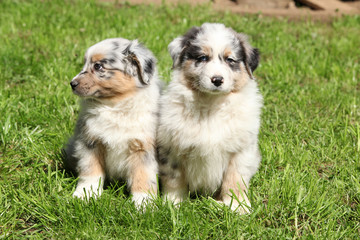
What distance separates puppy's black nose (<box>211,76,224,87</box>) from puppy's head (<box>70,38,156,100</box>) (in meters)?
0.71

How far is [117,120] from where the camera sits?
12.5 ft

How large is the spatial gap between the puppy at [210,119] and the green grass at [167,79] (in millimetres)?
253

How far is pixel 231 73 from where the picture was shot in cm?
363

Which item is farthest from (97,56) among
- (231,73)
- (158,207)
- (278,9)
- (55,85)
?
(278,9)

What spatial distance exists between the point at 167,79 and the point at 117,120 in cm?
194

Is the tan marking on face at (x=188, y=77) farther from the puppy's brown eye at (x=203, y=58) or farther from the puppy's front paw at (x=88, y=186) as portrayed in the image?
the puppy's front paw at (x=88, y=186)

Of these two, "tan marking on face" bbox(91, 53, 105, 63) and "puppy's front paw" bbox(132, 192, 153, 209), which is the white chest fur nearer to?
"puppy's front paw" bbox(132, 192, 153, 209)

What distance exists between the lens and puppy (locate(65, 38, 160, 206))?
376 centimetres

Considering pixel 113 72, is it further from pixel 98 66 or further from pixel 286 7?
pixel 286 7

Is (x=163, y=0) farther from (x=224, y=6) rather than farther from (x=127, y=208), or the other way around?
(x=127, y=208)

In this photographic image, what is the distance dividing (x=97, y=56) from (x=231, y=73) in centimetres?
119

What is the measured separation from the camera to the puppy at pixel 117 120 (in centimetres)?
376

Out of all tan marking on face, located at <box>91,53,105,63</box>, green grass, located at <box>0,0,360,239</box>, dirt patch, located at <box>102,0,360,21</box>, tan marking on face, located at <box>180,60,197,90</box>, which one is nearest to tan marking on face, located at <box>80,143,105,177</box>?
green grass, located at <box>0,0,360,239</box>

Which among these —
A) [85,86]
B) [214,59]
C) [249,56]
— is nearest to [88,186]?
[85,86]
